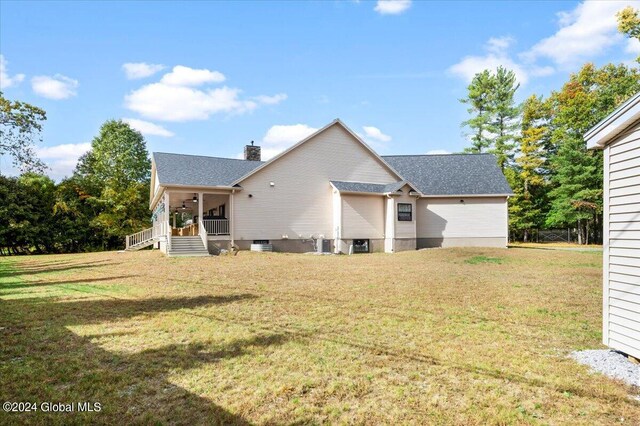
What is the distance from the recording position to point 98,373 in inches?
180

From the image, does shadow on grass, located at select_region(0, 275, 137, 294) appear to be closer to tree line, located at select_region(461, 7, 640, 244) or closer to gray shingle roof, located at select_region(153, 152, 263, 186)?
gray shingle roof, located at select_region(153, 152, 263, 186)

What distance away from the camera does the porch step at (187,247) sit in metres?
19.5

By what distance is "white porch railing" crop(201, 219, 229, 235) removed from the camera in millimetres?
20891

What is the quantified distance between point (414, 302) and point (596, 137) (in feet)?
15.8

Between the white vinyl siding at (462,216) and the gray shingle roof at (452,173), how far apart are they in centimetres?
67

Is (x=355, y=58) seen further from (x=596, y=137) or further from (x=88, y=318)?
(x=88, y=318)

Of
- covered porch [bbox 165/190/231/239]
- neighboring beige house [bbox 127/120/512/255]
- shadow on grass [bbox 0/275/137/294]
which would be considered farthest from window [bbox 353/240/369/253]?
shadow on grass [bbox 0/275/137/294]

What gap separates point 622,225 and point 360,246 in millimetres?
18287

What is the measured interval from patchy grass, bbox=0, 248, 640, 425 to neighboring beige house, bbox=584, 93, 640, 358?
80cm

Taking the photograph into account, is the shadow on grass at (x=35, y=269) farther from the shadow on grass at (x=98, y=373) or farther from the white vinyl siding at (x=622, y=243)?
the white vinyl siding at (x=622, y=243)

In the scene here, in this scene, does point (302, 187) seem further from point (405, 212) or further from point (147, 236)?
point (147, 236)

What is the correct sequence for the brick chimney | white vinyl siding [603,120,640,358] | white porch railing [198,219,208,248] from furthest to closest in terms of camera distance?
the brick chimney < white porch railing [198,219,208,248] < white vinyl siding [603,120,640,358]

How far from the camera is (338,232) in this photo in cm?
2273

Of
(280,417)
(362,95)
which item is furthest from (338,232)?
(280,417)
